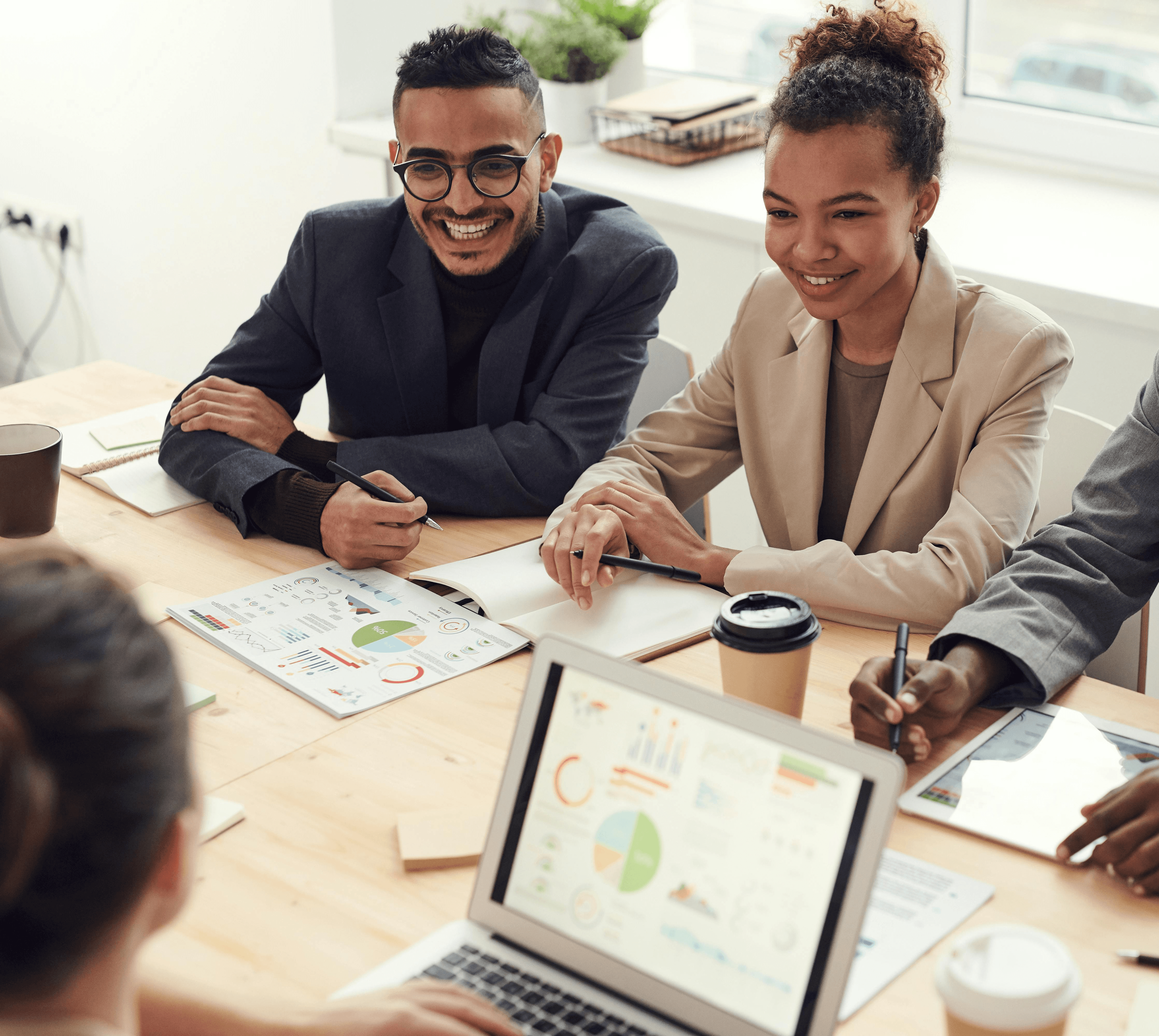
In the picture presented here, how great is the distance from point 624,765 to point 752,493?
102 centimetres

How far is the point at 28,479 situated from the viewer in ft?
5.08

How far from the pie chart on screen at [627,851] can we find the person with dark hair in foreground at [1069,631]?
381mm

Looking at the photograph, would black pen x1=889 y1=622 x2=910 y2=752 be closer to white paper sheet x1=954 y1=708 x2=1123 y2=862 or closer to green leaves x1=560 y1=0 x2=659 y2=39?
white paper sheet x1=954 y1=708 x2=1123 y2=862

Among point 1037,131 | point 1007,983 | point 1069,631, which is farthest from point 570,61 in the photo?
point 1007,983

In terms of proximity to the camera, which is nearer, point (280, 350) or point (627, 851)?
point (627, 851)

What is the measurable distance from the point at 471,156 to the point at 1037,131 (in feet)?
5.04

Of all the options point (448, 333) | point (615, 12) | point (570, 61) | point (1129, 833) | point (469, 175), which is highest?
point (615, 12)

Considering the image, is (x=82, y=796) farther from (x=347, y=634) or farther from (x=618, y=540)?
(x=618, y=540)

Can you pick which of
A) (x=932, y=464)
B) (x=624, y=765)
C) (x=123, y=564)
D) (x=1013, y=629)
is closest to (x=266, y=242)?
(x=123, y=564)

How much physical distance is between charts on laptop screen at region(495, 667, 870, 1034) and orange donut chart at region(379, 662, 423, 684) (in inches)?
17.1

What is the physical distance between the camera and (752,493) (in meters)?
1.82

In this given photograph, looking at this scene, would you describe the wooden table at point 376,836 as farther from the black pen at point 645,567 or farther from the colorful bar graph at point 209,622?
the black pen at point 645,567

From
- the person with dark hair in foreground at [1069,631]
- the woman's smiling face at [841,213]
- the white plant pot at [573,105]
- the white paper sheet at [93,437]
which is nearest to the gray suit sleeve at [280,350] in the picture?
the white paper sheet at [93,437]

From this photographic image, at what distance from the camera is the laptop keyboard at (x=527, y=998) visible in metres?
0.81
